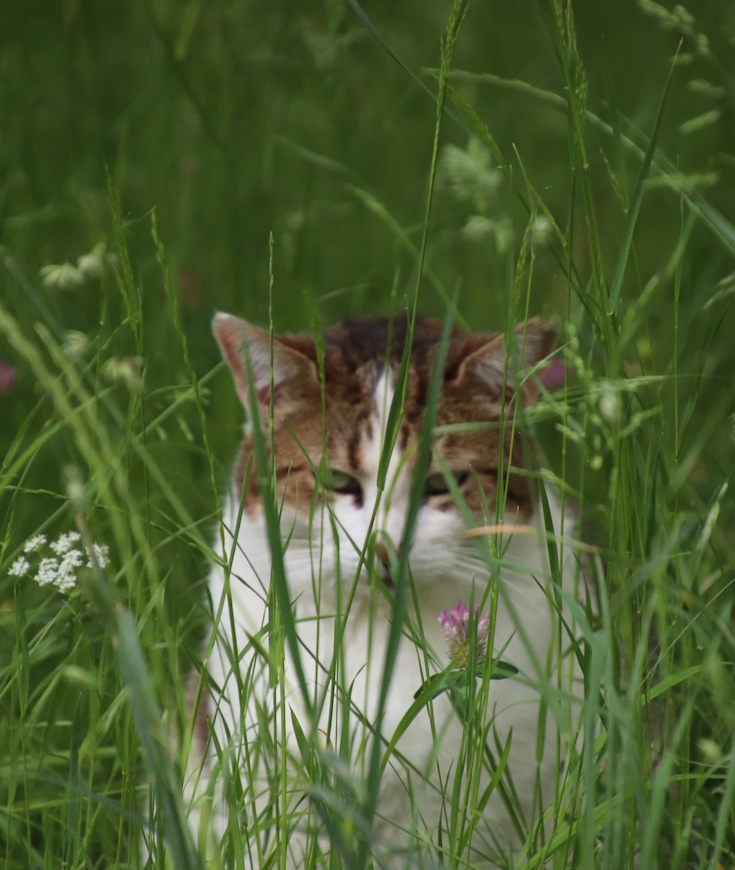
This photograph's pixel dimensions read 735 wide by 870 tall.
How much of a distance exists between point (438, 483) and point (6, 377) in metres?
1.04

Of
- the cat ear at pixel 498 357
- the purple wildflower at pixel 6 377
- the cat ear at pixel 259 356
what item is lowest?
the cat ear at pixel 259 356

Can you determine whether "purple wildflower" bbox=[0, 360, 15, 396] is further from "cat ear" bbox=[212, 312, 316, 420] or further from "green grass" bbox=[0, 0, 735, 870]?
"cat ear" bbox=[212, 312, 316, 420]

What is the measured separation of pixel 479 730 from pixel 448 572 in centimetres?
75

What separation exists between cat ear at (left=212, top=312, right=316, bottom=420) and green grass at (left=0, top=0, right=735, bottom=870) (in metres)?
0.14

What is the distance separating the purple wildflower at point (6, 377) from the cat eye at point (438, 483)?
983mm

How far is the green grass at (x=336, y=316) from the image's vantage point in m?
1.14

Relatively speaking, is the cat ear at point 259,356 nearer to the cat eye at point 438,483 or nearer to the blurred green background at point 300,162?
the blurred green background at point 300,162

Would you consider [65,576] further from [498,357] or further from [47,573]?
[498,357]

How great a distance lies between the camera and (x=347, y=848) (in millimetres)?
908

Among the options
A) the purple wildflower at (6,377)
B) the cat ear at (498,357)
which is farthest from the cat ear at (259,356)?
the purple wildflower at (6,377)

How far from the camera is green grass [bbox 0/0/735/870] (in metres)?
1.14

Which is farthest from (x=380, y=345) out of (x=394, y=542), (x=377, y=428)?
(x=394, y=542)

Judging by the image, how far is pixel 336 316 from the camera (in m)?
3.55

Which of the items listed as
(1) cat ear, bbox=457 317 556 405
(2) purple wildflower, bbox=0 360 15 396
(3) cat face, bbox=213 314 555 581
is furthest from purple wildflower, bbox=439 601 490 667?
(2) purple wildflower, bbox=0 360 15 396
